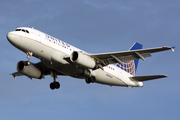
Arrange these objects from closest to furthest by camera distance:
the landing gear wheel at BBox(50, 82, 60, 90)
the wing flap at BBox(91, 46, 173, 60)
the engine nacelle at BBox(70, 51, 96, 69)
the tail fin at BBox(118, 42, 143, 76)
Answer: the wing flap at BBox(91, 46, 173, 60) → the engine nacelle at BBox(70, 51, 96, 69) → the landing gear wheel at BBox(50, 82, 60, 90) → the tail fin at BBox(118, 42, 143, 76)

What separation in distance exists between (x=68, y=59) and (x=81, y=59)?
1.33 metres

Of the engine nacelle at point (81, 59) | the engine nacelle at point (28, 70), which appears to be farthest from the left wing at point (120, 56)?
the engine nacelle at point (28, 70)

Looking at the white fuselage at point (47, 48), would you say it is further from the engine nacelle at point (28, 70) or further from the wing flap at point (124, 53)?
the engine nacelle at point (28, 70)

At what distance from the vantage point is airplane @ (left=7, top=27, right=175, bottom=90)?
94.4 feet

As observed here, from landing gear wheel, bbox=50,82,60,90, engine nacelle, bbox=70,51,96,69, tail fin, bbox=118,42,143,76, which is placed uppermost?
tail fin, bbox=118,42,143,76

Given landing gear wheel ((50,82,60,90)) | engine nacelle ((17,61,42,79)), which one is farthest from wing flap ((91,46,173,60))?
engine nacelle ((17,61,42,79))

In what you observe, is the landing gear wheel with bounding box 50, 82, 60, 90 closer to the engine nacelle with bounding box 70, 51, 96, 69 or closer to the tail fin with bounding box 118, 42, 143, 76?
the engine nacelle with bounding box 70, 51, 96, 69

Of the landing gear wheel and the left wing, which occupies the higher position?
the left wing

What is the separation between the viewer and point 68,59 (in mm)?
29828

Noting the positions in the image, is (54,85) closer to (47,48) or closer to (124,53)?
(47,48)

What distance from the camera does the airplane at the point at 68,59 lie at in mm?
28766

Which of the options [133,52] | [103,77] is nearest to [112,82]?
[103,77]

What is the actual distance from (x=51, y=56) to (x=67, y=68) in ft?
8.31

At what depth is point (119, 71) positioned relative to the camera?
120 feet
